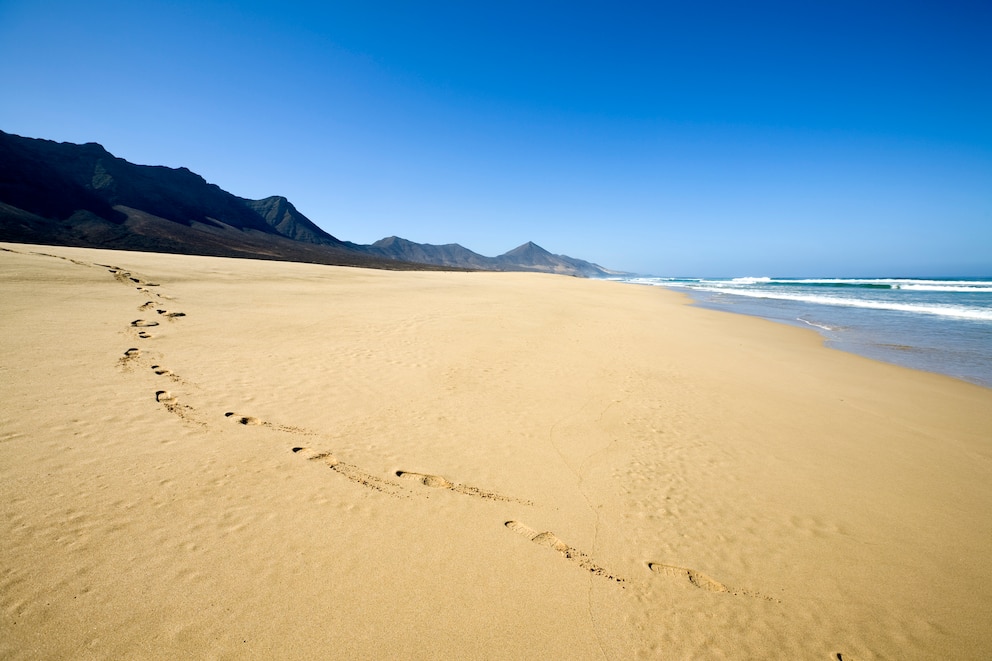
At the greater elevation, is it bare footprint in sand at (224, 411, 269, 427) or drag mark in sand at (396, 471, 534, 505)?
bare footprint in sand at (224, 411, 269, 427)

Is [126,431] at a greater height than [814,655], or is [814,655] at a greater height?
[126,431]

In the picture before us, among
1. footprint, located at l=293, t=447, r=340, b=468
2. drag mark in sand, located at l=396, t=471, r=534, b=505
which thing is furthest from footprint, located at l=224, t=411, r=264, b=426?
drag mark in sand, located at l=396, t=471, r=534, b=505

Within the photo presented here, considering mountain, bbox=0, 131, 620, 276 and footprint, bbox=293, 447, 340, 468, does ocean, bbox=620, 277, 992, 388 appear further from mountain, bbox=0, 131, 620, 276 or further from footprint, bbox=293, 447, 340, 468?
mountain, bbox=0, 131, 620, 276

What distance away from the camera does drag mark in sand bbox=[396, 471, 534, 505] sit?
4.35m

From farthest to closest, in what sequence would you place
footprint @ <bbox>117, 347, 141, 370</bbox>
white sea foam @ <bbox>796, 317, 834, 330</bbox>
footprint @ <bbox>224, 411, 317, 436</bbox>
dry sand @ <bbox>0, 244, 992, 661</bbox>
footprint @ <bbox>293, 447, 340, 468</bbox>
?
1. white sea foam @ <bbox>796, 317, 834, 330</bbox>
2. footprint @ <bbox>117, 347, 141, 370</bbox>
3. footprint @ <bbox>224, 411, 317, 436</bbox>
4. footprint @ <bbox>293, 447, 340, 468</bbox>
5. dry sand @ <bbox>0, 244, 992, 661</bbox>

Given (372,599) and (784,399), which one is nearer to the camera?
(372,599)

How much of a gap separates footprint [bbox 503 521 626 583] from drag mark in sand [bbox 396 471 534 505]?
39 centimetres

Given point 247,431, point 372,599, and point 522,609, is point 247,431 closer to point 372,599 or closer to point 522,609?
point 372,599

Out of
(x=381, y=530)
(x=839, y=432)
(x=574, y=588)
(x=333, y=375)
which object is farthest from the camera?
(x=333, y=375)

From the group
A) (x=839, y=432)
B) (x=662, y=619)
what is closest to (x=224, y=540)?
(x=662, y=619)

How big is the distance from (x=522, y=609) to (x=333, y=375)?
5.96 metres

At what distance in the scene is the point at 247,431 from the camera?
5250 mm

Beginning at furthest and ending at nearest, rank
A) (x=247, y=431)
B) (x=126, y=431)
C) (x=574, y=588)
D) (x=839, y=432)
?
(x=839, y=432) → (x=247, y=431) → (x=126, y=431) → (x=574, y=588)

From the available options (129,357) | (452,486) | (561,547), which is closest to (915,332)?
(561,547)
